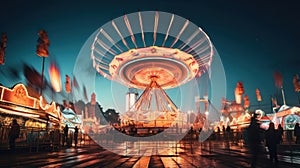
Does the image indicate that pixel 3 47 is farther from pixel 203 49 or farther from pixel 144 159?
pixel 203 49

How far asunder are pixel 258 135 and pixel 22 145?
35.7ft

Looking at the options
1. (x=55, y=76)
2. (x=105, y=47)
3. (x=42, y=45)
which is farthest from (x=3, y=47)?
(x=55, y=76)

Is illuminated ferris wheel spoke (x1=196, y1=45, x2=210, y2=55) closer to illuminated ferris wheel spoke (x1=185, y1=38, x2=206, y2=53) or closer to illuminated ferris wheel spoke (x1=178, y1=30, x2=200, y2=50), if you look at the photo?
illuminated ferris wheel spoke (x1=185, y1=38, x2=206, y2=53)

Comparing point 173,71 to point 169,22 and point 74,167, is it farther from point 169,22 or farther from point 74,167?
point 74,167

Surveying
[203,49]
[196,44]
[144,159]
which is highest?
[196,44]

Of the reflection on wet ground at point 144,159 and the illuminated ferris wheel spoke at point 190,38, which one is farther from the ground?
the illuminated ferris wheel spoke at point 190,38

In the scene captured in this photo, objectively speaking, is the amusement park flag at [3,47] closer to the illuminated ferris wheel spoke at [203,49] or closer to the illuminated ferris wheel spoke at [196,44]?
the illuminated ferris wheel spoke at [196,44]

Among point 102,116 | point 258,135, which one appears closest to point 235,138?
point 258,135

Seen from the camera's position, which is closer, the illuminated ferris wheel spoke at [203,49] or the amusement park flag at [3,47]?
the amusement park flag at [3,47]

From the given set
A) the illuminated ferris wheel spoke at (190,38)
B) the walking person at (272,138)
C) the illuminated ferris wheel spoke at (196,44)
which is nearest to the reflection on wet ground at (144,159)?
the walking person at (272,138)

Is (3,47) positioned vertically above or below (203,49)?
below

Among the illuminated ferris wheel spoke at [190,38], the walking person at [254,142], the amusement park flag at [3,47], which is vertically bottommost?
the walking person at [254,142]

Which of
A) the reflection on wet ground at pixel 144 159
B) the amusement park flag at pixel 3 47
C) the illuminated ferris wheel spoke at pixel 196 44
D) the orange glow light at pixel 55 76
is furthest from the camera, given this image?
the orange glow light at pixel 55 76

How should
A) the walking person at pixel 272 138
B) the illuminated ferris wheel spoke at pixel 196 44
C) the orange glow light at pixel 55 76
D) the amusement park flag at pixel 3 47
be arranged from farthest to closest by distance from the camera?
the orange glow light at pixel 55 76 < the illuminated ferris wheel spoke at pixel 196 44 < the amusement park flag at pixel 3 47 < the walking person at pixel 272 138
